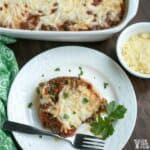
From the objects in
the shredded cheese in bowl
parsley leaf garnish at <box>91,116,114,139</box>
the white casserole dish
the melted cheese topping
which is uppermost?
the white casserole dish

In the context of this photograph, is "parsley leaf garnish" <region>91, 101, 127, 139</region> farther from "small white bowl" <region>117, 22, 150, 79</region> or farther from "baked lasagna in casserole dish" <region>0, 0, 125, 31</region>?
"baked lasagna in casserole dish" <region>0, 0, 125, 31</region>

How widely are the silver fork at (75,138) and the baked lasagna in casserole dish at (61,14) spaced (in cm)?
36

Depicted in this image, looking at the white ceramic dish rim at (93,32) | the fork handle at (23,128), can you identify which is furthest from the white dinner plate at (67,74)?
the white ceramic dish rim at (93,32)

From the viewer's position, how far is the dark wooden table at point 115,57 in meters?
1.91

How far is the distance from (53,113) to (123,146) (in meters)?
0.27

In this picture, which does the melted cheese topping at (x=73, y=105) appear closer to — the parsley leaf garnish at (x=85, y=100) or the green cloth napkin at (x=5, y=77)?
the parsley leaf garnish at (x=85, y=100)

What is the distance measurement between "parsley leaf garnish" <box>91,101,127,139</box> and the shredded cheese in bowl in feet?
0.57

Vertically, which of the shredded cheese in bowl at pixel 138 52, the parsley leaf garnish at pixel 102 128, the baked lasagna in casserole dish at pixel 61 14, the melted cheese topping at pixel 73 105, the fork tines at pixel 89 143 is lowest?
the fork tines at pixel 89 143

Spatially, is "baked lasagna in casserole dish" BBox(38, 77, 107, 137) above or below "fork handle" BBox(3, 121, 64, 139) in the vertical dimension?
above

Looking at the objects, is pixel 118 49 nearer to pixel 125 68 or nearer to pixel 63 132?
pixel 125 68

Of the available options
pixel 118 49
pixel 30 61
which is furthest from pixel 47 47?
pixel 118 49

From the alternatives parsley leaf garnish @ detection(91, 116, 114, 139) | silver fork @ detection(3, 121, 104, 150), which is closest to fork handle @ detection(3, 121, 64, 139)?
silver fork @ detection(3, 121, 104, 150)

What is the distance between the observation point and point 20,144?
1.84m

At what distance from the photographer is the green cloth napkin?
1.84m
